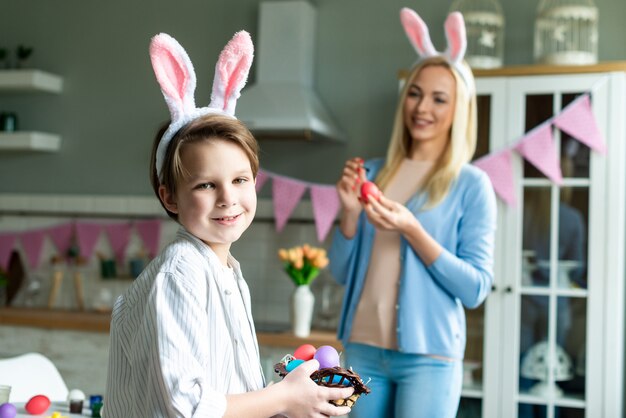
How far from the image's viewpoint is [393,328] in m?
2.28

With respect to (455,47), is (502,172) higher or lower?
lower

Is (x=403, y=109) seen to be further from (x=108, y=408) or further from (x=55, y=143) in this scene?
(x=55, y=143)

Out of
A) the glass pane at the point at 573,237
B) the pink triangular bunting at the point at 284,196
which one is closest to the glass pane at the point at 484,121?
the glass pane at the point at 573,237

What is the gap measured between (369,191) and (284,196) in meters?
1.90

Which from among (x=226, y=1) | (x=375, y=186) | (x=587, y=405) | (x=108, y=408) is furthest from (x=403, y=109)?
(x=226, y=1)

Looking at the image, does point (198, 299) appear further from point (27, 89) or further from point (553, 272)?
point (27, 89)

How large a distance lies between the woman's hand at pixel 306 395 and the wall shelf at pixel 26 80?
3.75m

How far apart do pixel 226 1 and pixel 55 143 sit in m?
1.21

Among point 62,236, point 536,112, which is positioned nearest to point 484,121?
point 536,112

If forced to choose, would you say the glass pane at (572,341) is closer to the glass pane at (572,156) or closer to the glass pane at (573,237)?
the glass pane at (573,237)

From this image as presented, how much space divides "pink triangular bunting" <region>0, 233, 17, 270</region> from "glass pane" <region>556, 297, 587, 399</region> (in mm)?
2869

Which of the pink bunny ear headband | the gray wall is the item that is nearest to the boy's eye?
the pink bunny ear headband

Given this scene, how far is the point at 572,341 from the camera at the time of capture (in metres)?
3.68

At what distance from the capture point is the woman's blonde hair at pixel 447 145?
2.35 metres
